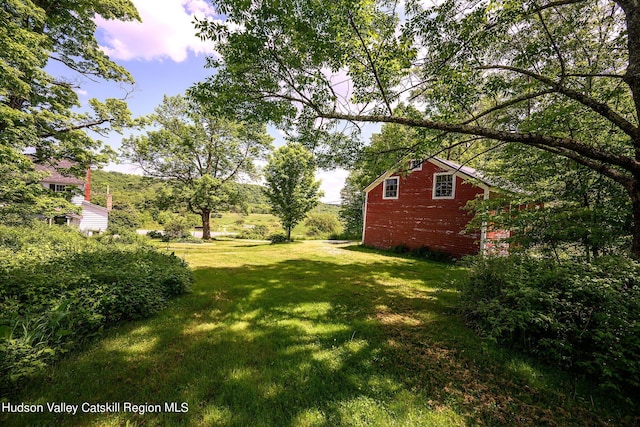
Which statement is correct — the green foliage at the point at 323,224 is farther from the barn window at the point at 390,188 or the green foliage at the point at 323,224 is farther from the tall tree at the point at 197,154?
the barn window at the point at 390,188

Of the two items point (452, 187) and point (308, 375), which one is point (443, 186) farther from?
point (308, 375)

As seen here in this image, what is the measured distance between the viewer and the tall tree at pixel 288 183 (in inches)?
706

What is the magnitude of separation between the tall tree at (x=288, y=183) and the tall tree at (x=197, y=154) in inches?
116

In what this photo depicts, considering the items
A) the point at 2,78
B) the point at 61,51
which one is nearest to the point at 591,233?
the point at 2,78

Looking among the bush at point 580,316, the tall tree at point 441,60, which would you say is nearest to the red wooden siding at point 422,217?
the tall tree at point 441,60

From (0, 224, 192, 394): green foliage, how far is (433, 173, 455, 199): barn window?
38.2ft

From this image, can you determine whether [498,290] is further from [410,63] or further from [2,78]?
[2,78]

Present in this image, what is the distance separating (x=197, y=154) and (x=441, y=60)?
19.9 meters

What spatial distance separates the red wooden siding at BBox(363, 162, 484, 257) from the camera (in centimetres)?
1102

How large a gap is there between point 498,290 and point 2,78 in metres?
13.0

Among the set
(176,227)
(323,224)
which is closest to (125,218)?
(176,227)

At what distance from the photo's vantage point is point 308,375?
272cm

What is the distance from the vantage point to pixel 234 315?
4387 millimetres

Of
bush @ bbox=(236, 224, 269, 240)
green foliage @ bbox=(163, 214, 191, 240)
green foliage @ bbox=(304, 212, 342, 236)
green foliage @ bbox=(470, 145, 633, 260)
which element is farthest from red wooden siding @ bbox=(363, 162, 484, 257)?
green foliage @ bbox=(304, 212, 342, 236)
